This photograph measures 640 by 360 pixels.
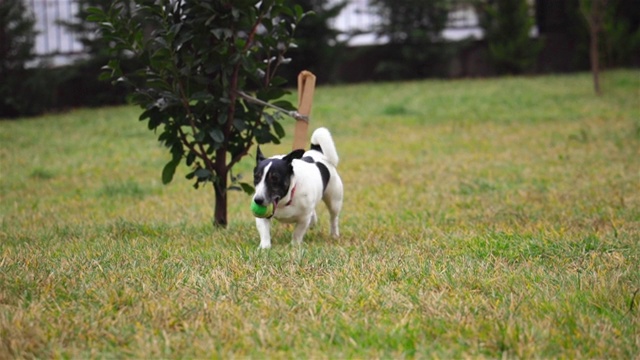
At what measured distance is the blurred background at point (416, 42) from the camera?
67.5ft

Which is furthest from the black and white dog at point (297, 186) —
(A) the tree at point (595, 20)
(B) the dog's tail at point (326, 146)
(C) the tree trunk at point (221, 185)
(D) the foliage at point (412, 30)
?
(D) the foliage at point (412, 30)

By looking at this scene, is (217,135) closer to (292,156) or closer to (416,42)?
(292,156)

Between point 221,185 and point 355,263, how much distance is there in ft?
6.69

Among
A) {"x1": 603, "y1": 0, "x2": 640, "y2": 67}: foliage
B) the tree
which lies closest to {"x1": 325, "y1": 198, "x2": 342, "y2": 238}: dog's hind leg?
the tree

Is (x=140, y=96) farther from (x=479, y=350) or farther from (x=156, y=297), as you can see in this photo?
(x=479, y=350)

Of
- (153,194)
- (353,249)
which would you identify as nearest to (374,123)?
(153,194)

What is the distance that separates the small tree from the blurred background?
1395 cm

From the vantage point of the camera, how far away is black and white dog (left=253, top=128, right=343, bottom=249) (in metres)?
5.45

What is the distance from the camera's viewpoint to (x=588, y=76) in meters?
22.4

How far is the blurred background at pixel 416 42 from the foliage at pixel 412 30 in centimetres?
3

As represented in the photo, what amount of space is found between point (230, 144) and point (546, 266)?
2776 mm

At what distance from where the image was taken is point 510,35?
23344 millimetres

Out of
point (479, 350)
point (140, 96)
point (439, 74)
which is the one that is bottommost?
point (439, 74)

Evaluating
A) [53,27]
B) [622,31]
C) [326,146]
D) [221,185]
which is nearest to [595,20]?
[622,31]
